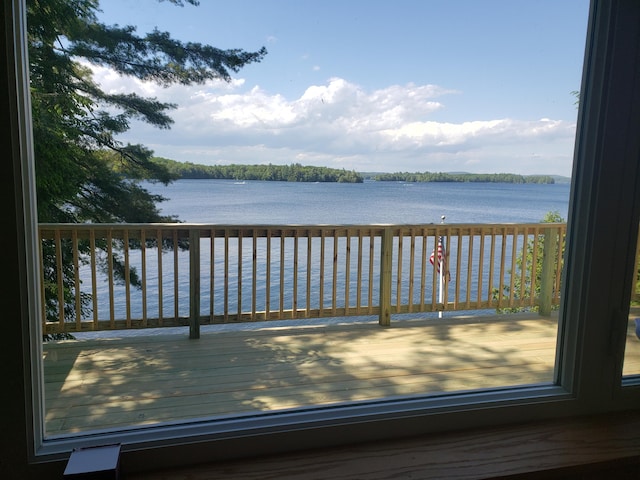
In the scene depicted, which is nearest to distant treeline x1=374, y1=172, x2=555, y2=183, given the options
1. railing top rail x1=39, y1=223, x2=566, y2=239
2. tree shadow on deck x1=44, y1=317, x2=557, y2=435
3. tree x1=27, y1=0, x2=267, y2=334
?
railing top rail x1=39, y1=223, x2=566, y2=239

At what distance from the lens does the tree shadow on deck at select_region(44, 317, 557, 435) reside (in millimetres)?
2082

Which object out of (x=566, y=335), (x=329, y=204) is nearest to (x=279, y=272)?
(x=329, y=204)

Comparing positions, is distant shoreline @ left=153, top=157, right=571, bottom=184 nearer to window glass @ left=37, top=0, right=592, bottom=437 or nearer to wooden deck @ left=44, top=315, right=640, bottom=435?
window glass @ left=37, top=0, right=592, bottom=437

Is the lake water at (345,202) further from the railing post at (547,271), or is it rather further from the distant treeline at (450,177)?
the railing post at (547,271)

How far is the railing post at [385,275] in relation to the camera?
3434 mm

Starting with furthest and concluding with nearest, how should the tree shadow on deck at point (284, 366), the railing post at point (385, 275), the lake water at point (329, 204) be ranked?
the railing post at point (385, 275)
the lake water at point (329, 204)
the tree shadow on deck at point (284, 366)

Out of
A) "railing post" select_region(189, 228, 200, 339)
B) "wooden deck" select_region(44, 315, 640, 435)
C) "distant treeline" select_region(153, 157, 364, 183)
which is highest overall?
"distant treeline" select_region(153, 157, 364, 183)

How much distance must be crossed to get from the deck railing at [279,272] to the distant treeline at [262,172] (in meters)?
0.41

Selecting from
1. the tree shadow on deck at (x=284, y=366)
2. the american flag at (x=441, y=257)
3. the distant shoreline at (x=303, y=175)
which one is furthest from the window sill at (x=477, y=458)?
the american flag at (x=441, y=257)

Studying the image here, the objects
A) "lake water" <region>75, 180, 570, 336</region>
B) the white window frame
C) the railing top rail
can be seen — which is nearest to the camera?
the white window frame

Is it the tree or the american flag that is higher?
the tree

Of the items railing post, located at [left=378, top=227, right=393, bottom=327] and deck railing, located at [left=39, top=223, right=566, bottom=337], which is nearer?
deck railing, located at [left=39, top=223, right=566, bottom=337]

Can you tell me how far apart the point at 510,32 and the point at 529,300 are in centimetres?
219

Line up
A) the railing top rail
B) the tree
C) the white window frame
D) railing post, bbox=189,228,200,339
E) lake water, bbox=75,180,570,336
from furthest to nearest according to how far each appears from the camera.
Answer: lake water, bbox=75,180,570,336
railing post, bbox=189,228,200,339
the railing top rail
the tree
the white window frame
